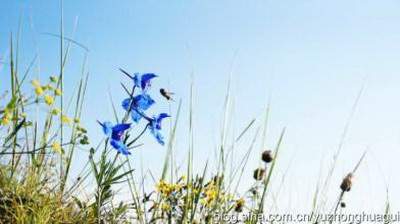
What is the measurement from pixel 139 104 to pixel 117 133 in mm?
191

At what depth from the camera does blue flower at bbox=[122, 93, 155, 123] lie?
2057 millimetres

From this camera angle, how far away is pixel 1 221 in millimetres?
2213

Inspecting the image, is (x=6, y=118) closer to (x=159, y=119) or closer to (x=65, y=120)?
(x=65, y=120)

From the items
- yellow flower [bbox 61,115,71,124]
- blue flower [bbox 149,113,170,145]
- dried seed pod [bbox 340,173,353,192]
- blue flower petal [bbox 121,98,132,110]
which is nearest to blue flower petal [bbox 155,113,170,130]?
blue flower [bbox 149,113,170,145]

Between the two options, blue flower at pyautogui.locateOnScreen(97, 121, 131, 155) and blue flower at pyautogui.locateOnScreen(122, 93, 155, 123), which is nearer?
blue flower at pyautogui.locateOnScreen(97, 121, 131, 155)

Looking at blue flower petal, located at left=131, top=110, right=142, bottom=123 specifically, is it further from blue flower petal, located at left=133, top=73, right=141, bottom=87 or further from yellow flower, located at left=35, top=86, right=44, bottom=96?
yellow flower, located at left=35, top=86, right=44, bottom=96

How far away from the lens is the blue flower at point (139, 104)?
206 cm

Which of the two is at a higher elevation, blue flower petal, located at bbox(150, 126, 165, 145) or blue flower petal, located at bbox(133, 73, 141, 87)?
blue flower petal, located at bbox(133, 73, 141, 87)

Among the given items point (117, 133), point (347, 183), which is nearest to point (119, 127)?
point (117, 133)

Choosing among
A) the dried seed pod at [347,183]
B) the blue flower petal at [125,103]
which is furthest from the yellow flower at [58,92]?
the dried seed pod at [347,183]

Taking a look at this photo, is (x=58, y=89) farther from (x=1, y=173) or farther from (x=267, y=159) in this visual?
(x=267, y=159)

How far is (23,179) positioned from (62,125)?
37cm

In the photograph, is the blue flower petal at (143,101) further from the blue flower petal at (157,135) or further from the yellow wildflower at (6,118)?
the yellow wildflower at (6,118)

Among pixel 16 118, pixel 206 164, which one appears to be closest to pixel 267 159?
pixel 206 164
